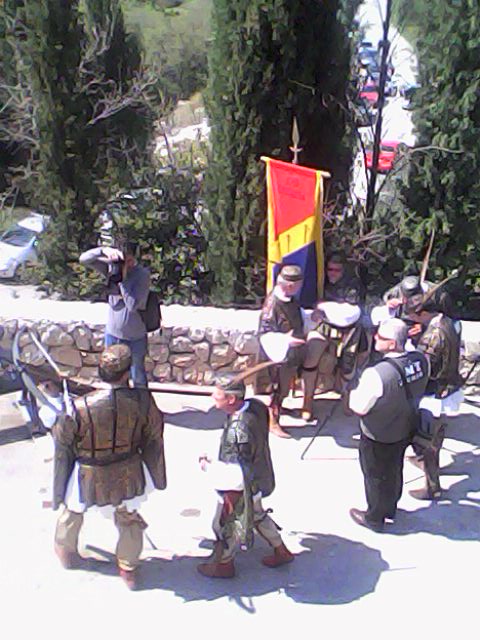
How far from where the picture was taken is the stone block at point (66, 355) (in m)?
8.38

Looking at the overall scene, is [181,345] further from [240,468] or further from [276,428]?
[240,468]

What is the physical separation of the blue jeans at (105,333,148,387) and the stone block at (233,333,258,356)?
1086 mm

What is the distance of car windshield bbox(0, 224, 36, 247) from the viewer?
1300cm

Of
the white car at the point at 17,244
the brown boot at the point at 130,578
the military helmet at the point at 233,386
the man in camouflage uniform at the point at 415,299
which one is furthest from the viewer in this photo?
the white car at the point at 17,244

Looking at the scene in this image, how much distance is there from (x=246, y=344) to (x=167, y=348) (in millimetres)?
768

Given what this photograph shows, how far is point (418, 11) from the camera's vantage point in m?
8.41

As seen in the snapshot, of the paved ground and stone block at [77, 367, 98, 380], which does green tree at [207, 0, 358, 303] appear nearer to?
stone block at [77, 367, 98, 380]

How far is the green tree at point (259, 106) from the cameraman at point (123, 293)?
68.4 inches

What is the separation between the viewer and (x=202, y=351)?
8.30 m

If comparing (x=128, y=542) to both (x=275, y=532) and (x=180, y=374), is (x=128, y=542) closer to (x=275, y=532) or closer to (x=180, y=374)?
(x=275, y=532)

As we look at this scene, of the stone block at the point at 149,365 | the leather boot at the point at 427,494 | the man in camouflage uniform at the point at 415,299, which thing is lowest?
the leather boot at the point at 427,494

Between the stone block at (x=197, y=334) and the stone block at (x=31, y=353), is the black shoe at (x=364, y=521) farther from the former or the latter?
the stone block at (x=31, y=353)

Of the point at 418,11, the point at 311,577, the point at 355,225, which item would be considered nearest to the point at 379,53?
the point at 418,11

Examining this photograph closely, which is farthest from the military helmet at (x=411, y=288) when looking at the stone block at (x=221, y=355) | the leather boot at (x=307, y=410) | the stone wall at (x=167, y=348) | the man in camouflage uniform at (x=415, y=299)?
the stone block at (x=221, y=355)
